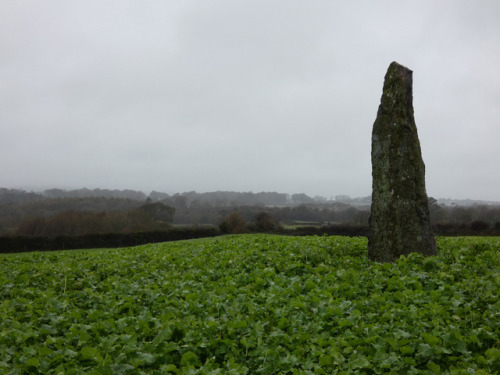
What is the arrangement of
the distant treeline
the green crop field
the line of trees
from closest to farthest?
the green crop field, the distant treeline, the line of trees

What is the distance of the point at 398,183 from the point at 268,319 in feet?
19.5

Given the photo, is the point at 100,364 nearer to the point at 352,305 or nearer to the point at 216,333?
the point at 216,333

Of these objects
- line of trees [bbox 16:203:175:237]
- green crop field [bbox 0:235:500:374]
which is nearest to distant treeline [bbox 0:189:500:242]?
line of trees [bbox 16:203:175:237]

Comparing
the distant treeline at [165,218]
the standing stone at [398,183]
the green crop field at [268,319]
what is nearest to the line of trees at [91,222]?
the distant treeline at [165,218]

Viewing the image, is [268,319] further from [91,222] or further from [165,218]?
[165,218]

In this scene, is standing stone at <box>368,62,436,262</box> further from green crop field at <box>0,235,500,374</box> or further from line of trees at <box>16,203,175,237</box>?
line of trees at <box>16,203,175,237</box>

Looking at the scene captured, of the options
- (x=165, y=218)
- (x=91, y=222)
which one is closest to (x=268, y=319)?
(x=91, y=222)

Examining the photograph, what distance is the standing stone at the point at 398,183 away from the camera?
9953 millimetres

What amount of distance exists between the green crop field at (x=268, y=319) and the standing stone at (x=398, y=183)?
708 millimetres

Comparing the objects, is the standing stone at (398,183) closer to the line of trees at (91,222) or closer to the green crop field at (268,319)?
the green crop field at (268,319)

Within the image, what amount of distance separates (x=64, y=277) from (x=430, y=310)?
9.68m

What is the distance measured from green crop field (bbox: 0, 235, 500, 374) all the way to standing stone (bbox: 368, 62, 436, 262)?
0.71m

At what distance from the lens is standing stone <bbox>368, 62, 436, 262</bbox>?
9.95m

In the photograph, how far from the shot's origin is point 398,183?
10.1 m
